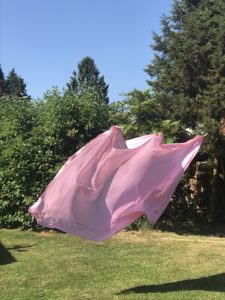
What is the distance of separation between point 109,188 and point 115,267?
231cm

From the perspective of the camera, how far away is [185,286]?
782 cm

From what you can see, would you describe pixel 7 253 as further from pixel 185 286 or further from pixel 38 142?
pixel 185 286

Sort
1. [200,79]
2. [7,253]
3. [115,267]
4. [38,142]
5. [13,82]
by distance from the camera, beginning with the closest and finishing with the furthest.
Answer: [115,267] → [7,253] → [200,79] → [38,142] → [13,82]

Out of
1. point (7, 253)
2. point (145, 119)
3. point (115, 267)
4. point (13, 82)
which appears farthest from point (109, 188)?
point (13, 82)

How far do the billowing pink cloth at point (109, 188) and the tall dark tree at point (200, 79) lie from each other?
493 cm

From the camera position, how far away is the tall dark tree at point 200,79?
1243 centimetres

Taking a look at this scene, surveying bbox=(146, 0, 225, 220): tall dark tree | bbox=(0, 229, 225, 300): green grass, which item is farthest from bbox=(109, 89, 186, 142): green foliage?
bbox=(0, 229, 225, 300): green grass

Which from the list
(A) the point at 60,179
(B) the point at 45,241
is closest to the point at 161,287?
(A) the point at 60,179

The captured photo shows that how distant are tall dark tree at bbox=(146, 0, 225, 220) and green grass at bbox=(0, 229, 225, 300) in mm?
2420

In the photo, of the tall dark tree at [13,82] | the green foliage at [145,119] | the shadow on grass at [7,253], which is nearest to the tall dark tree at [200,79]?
the green foliage at [145,119]

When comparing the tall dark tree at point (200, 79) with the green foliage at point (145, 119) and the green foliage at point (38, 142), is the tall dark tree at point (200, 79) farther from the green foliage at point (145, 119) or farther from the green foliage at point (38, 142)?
the green foliage at point (38, 142)

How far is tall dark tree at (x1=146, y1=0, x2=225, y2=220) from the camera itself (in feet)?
40.8

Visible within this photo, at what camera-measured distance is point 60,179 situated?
752 centimetres

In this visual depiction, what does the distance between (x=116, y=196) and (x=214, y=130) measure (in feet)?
17.9
